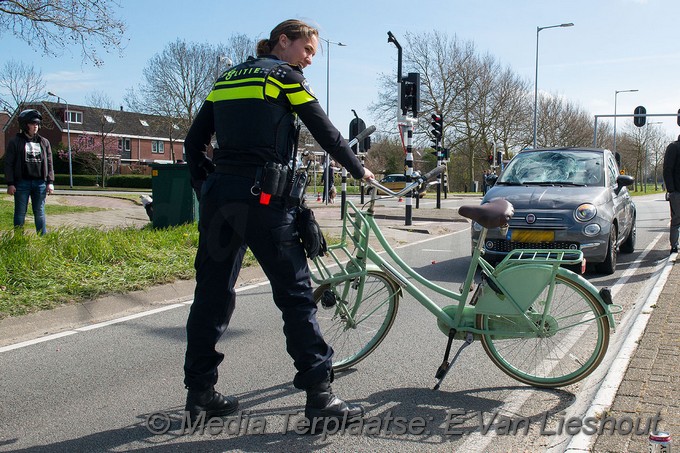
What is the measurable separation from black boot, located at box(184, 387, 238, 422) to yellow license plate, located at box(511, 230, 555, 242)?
5.37 metres

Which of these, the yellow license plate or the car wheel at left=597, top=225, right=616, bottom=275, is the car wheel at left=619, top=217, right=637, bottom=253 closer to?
the car wheel at left=597, top=225, right=616, bottom=275

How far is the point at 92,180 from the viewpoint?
2127 inches

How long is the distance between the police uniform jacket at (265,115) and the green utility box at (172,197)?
8084 mm

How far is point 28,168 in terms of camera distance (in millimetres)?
9484

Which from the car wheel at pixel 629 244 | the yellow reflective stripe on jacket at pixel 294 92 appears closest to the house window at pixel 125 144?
the car wheel at pixel 629 244

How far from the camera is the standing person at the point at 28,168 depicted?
9.38m

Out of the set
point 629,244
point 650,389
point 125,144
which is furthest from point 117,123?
point 650,389

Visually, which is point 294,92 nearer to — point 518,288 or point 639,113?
point 518,288

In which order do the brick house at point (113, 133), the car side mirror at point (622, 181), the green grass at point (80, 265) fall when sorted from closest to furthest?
the green grass at point (80, 265) → the car side mirror at point (622, 181) → the brick house at point (113, 133)

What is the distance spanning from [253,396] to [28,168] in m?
6.93

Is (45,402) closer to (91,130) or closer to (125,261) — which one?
(125,261)

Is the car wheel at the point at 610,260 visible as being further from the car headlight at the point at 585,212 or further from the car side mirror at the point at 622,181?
the car side mirror at the point at 622,181

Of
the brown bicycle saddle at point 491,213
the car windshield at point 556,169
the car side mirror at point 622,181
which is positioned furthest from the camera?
the car windshield at point 556,169

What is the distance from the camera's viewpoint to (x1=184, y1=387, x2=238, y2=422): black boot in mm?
3607
